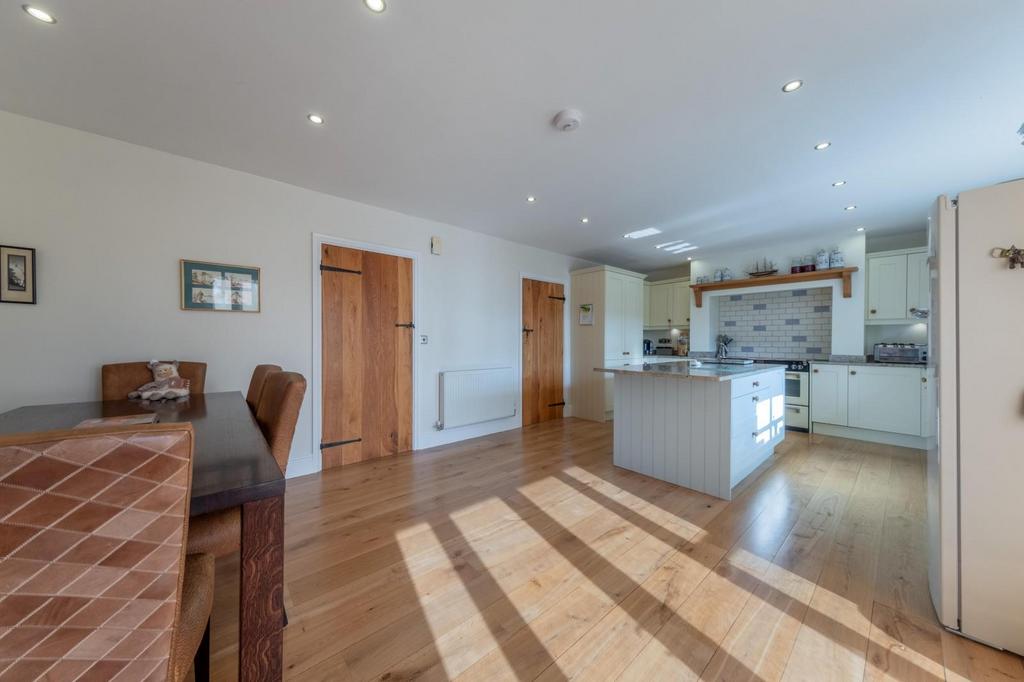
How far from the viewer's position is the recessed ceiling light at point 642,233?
411 centimetres

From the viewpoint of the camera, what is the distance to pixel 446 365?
3943mm

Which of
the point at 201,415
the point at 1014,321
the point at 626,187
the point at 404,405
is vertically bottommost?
the point at 404,405

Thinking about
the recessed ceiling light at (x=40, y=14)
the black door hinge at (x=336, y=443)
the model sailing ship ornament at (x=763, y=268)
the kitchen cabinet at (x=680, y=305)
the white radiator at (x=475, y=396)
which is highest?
the recessed ceiling light at (x=40, y=14)

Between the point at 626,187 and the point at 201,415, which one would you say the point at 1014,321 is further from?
the point at 201,415

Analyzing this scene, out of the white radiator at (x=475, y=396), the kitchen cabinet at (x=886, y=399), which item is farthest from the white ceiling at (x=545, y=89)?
the white radiator at (x=475, y=396)

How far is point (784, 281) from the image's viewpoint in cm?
456

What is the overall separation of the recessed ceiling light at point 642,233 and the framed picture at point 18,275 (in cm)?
476

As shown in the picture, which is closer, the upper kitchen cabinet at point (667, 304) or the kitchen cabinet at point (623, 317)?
the kitchen cabinet at point (623, 317)

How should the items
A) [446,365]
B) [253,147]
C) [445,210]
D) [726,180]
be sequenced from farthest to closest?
[446,365] → [445,210] → [726,180] → [253,147]

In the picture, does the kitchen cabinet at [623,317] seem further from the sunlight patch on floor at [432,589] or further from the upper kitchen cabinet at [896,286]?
the sunlight patch on floor at [432,589]

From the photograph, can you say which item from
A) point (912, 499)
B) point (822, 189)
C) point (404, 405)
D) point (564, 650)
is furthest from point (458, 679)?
point (822, 189)

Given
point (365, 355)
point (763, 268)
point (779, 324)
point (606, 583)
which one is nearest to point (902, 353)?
point (779, 324)

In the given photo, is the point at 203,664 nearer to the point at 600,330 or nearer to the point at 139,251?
the point at 139,251

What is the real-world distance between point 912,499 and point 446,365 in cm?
388
